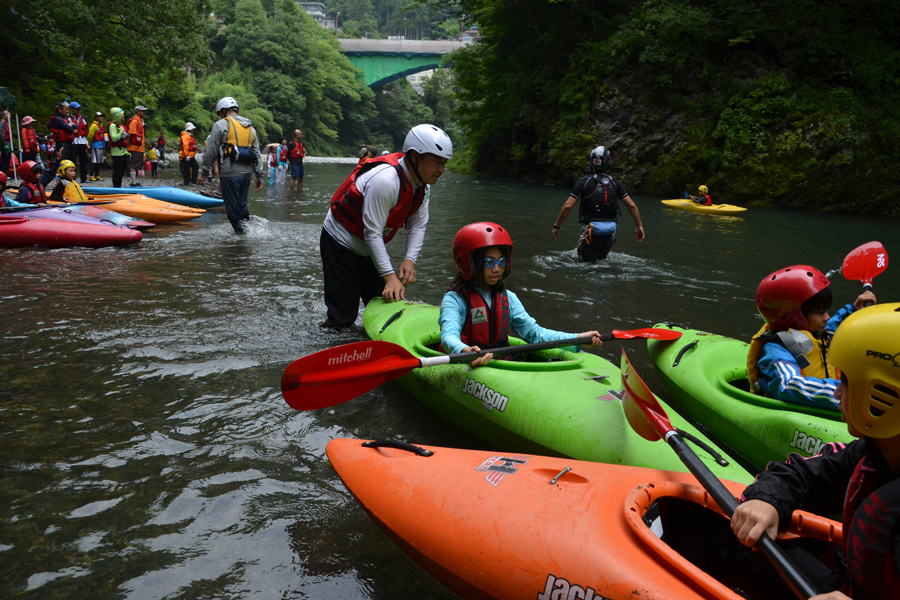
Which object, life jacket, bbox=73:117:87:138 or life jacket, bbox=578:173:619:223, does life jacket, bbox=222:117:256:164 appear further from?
life jacket, bbox=73:117:87:138

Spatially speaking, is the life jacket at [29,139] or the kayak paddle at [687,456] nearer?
the kayak paddle at [687,456]

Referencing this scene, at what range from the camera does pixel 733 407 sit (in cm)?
306

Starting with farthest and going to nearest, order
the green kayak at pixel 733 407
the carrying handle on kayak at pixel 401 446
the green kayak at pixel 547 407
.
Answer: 1. the green kayak at pixel 733 407
2. the green kayak at pixel 547 407
3. the carrying handle on kayak at pixel 401 446

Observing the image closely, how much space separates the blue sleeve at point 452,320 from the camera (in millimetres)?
3365

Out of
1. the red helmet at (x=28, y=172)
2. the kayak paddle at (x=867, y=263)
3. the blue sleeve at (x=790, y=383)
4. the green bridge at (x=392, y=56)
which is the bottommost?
the blue sleeve at (x=790, y=383)

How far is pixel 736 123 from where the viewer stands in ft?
55.3

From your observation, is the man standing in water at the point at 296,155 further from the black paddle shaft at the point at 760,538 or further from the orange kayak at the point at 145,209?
the black paddle shaft at the point at 760,538

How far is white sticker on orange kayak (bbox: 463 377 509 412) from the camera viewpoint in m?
3.05

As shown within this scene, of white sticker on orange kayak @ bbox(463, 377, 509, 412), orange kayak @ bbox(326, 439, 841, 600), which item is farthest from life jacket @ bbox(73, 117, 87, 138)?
orange kayak @ bbox(326, 439, 841, 600)

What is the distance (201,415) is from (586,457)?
2.05 m

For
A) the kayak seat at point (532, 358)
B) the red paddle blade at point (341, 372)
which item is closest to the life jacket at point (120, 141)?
the kayak seat at point (532, 358)

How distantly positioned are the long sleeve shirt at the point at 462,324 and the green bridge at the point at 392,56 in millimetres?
49547

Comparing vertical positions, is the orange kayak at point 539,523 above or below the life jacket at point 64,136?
below

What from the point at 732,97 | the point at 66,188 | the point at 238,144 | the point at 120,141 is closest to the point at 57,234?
the point at 66,188
